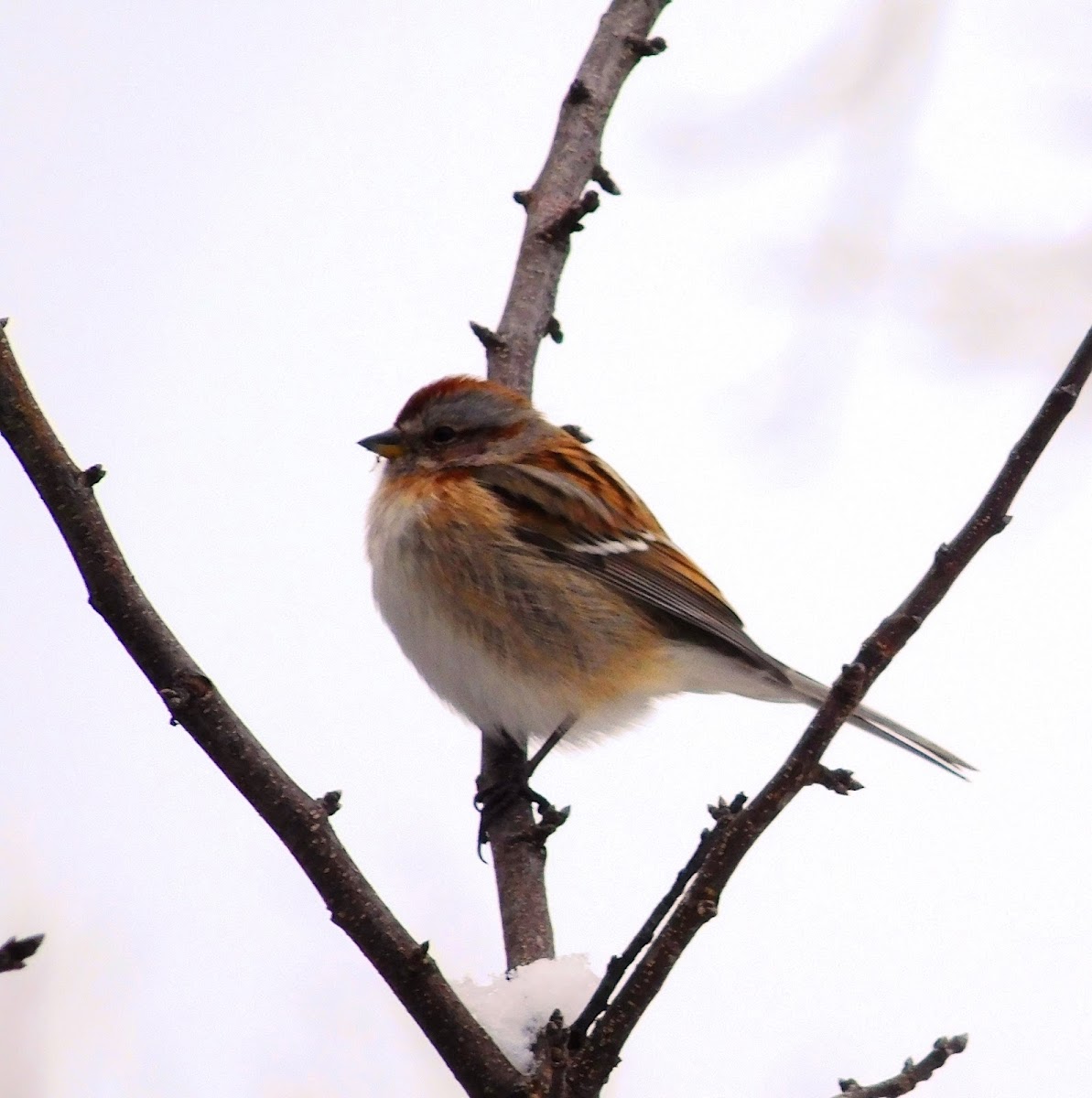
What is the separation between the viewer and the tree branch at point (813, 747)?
2.13 metres

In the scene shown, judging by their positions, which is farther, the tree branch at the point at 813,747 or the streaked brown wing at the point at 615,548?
the streaked brown wing at the point at 615,548

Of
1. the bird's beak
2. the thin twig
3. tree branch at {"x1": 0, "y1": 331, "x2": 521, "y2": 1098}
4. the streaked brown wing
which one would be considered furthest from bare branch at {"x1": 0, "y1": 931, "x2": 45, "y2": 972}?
the bird's beak

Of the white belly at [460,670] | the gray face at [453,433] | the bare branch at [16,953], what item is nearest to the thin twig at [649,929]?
the bare branch at [16,953]

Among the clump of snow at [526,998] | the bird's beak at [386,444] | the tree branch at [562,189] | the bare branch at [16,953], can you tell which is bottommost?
the bare branch at [16,953]

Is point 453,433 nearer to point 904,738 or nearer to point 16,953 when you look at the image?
point 904,738

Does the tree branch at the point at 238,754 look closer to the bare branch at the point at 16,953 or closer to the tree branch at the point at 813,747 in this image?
the tree branch at the point at 813,747

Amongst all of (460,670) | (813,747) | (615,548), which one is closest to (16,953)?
(813,747)

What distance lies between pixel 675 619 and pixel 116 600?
2.72 metres

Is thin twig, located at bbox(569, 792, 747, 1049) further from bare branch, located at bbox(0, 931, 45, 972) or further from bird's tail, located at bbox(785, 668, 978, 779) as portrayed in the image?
bird's tail, located at bbox(785, 668, 978, 779)

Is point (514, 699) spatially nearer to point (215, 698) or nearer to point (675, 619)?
point (675, 619)

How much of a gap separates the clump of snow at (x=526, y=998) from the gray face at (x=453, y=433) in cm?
240

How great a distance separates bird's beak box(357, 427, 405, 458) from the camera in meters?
5.04

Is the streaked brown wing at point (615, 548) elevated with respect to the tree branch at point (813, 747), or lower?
elevated

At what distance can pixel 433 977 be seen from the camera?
2363 mm
